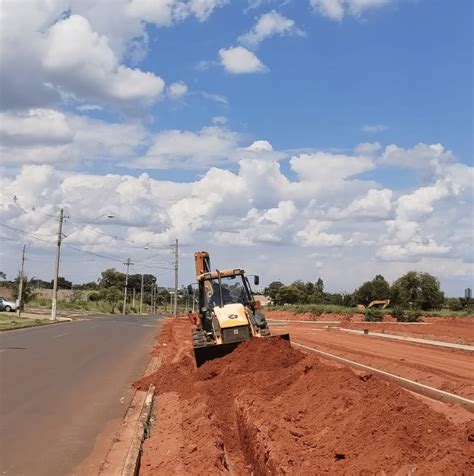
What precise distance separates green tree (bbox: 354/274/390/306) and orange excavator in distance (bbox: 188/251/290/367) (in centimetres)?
7076

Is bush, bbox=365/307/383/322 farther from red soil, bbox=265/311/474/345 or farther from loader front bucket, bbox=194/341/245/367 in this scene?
loader front bucket, bbox=194/341/245/367

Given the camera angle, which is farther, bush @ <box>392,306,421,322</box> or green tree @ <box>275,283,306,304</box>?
green tree @ <box>275,283,306,304</box>

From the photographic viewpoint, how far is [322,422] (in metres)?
8.35

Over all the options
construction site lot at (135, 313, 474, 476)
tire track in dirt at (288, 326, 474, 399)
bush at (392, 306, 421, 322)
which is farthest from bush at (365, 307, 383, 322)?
construction site lot at (135, 313, 474, 476)

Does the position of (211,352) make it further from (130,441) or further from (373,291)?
(373,291)

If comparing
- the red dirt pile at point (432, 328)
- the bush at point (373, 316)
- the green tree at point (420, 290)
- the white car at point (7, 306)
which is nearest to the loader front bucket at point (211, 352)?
the red dirt pile at point (432, 328)

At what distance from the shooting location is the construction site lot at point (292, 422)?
6.31 meters

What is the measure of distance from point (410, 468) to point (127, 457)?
12.3ft

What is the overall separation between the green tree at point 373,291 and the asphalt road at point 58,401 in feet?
224

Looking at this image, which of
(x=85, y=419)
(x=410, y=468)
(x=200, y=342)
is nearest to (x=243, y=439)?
(x=85, y=419)

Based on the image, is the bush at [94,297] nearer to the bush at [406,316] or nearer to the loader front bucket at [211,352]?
the bush at [406,316]

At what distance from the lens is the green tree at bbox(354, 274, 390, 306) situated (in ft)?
285

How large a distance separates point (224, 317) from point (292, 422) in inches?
285

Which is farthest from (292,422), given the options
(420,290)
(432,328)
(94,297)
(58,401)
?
(94,297)
